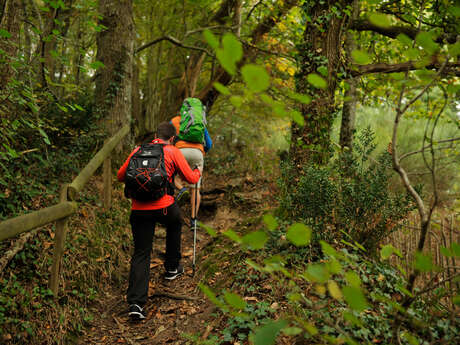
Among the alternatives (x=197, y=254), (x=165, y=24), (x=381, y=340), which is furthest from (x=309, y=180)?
(x=165, y=24)

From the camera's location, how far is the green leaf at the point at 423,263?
3.83 feet

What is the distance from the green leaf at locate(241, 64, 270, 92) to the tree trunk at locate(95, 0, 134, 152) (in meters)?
5.72

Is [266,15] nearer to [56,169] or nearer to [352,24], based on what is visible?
[352,24]

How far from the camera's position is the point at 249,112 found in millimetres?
10945

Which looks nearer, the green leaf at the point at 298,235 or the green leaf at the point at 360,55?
the green leaf at the point at 298,235

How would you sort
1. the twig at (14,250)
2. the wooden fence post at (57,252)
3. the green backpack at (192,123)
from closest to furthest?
the twig at (14,250) < the wooden fence post at (57,252) < the green backpack at (192,123)

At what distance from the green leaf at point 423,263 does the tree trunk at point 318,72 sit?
3056 millimetres

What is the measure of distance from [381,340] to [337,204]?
1460mm

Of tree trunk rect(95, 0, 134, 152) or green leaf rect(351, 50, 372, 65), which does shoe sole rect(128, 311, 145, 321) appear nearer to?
green leaf rect(351, 50, 372, 65)

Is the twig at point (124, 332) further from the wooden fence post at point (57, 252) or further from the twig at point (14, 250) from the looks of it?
the twig at point (14, 250)

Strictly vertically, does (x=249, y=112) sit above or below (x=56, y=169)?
above

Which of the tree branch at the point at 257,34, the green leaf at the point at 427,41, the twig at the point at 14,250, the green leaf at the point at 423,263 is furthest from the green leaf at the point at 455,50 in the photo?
the tree branch at the point at 257,34

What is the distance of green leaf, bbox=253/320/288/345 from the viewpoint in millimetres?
1110

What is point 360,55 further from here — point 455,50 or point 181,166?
point 181,166
